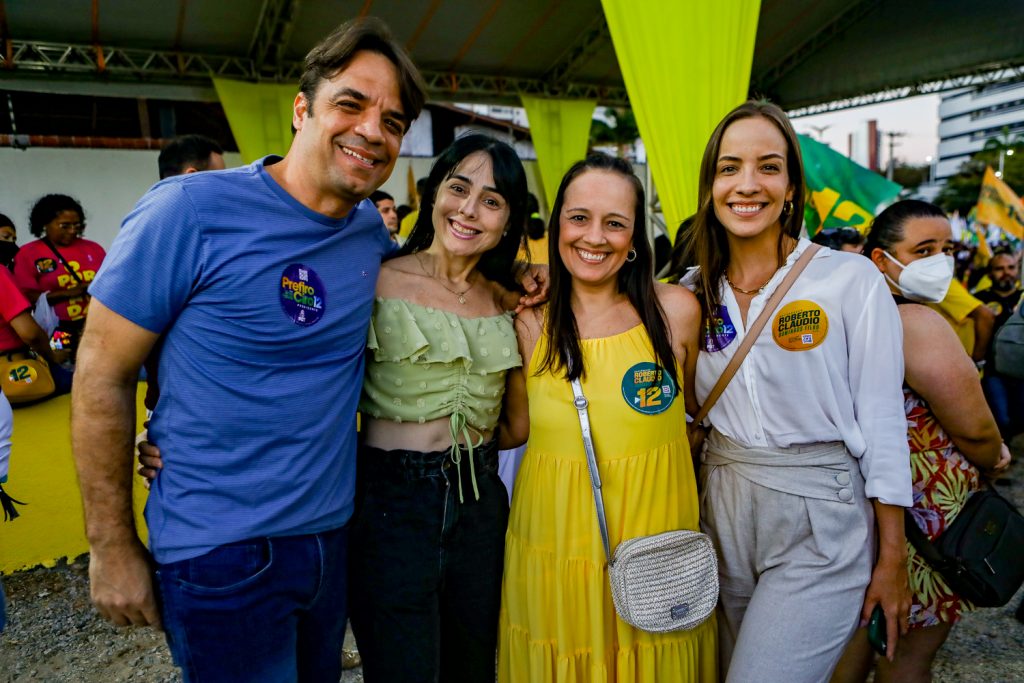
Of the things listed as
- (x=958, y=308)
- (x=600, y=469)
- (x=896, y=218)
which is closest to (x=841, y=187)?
(x=958, y=308)

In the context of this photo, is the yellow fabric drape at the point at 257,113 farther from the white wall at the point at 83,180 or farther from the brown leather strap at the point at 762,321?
the brown leather strap at the point at 762,321

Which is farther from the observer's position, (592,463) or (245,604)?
(592,463)

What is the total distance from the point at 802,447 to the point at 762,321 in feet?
1.24

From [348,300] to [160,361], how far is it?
18.9 inches

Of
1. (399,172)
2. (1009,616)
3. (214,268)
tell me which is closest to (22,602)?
(214,268)

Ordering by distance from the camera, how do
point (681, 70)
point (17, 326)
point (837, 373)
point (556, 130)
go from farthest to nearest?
point (556, 130) → point (681, 70) → point (17, 326) → point (837, 373)

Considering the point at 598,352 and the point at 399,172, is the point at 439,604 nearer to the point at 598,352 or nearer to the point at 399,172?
the point at 598,352

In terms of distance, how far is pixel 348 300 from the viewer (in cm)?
172

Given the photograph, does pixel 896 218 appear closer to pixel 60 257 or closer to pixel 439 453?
pixel 439 453

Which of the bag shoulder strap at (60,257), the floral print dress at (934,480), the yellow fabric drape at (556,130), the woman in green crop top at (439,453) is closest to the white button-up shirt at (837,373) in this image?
the floral print dress at (934,480)

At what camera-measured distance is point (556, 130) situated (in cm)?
1301

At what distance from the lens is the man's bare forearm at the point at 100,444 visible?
1.42 m

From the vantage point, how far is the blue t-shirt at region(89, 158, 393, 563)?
4.76 ft

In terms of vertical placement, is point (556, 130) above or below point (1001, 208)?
above
